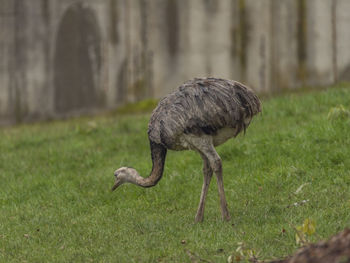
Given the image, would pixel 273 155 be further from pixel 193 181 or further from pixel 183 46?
pixel 183 46

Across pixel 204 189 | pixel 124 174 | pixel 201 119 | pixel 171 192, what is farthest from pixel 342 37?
pixel 124 174

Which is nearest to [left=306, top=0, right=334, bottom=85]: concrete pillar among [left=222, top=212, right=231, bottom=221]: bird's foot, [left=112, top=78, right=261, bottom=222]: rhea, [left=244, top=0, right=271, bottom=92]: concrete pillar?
[left=244, top=0, right=271, bottom=92]: concrete pillar

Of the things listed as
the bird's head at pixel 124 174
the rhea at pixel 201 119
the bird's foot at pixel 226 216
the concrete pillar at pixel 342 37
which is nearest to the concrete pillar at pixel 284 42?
the concrete pillar at pixel 342 37

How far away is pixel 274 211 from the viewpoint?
9.24 m

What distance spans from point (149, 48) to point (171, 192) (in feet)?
27.0

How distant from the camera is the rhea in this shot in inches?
348

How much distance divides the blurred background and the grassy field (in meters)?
3.43

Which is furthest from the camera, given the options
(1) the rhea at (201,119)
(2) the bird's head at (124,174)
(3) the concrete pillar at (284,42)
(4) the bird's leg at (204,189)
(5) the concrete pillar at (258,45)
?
(5) the concrete pillar at (258,45)

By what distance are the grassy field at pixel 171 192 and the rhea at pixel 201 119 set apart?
0.81m

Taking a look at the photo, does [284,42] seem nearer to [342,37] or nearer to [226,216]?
[342,37]

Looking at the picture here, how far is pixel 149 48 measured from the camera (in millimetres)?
18406

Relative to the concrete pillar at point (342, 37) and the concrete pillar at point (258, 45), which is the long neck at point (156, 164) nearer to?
the concrete pillar at point (258, 45)

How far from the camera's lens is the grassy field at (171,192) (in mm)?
8180

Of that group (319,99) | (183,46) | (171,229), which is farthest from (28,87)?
(171,229)
